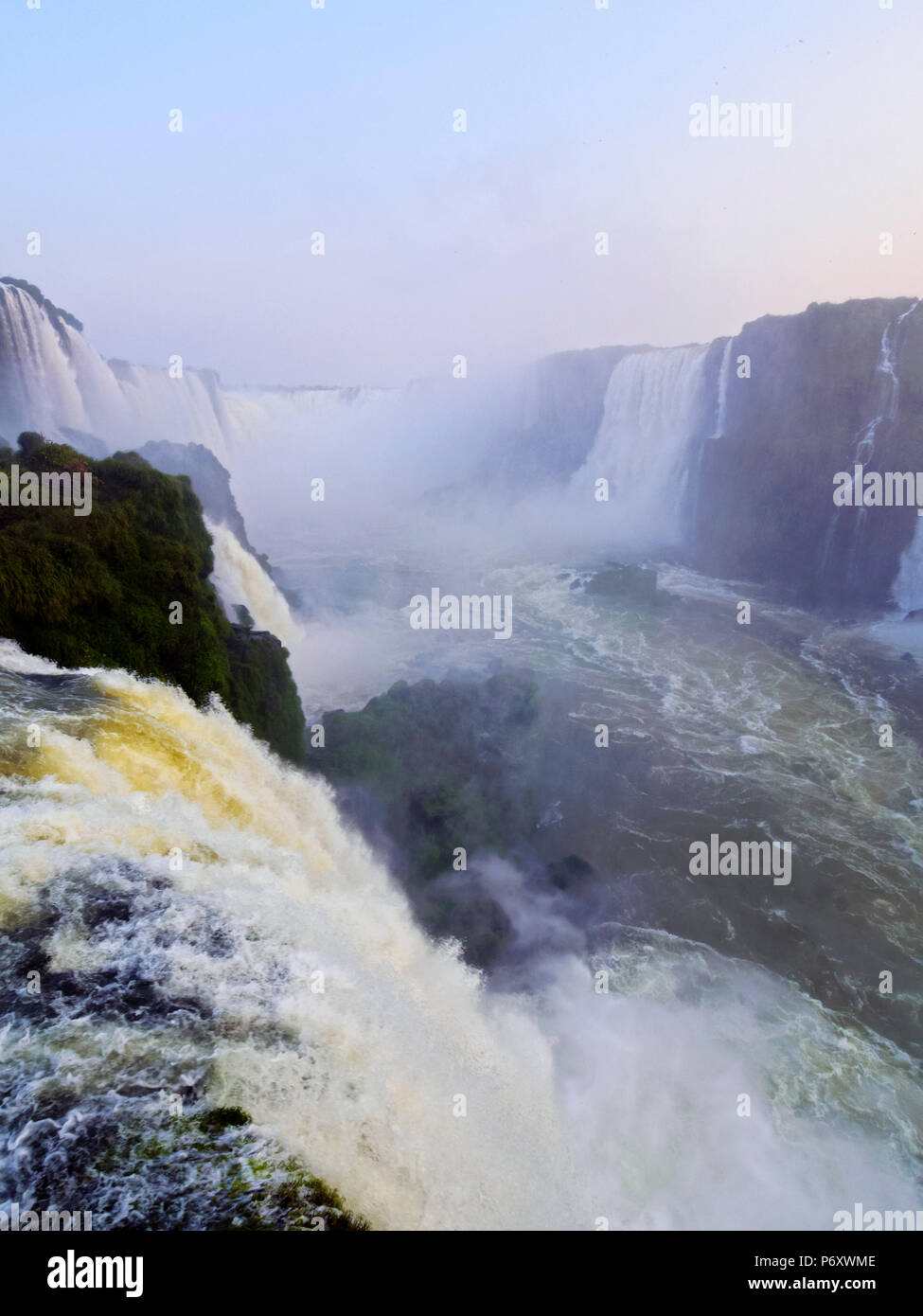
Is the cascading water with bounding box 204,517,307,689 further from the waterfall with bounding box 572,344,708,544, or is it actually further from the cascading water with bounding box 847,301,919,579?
the waterfall with bounding box 572,344,708,544

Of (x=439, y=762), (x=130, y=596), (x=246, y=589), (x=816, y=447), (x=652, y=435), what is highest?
(x=652, y=435)

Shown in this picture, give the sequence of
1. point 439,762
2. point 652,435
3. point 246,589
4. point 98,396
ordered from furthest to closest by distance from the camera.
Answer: point 652,435
point 98,396
point 246,589
point 439,762

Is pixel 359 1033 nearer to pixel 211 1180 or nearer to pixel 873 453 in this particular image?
pixel 211 1180

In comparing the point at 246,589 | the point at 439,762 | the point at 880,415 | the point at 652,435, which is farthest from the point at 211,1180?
the point at 652,435

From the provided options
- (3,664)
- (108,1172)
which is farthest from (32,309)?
(108,1172)

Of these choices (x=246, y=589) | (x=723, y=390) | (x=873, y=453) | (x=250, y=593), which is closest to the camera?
(x=246, y=589)

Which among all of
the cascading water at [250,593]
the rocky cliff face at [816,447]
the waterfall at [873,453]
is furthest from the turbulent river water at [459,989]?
the rocky cliff face at [816,447]
